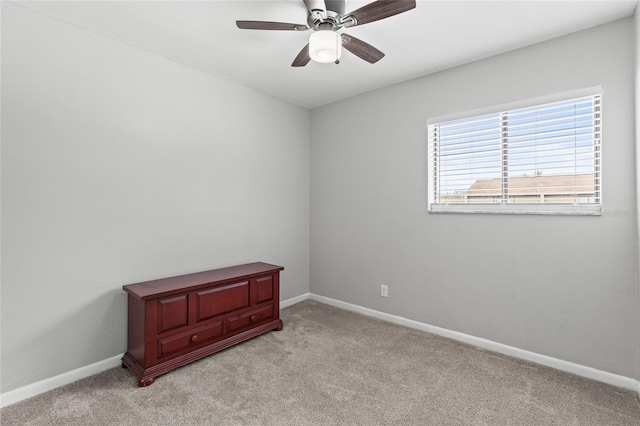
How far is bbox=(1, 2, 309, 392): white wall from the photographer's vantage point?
2.01 m

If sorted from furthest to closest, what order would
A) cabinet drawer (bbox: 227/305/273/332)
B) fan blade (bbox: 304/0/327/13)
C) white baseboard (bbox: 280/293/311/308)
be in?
white baseboard (bbox: 280/293/311/308)
cabinet drawer (bbox: 227/305/273/332)
fan blade (bbox: 304/0/327/13)

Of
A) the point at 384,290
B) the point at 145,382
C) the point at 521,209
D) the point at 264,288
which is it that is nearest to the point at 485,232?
the point at 521,209

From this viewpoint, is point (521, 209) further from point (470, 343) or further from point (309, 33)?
point (309, 33)

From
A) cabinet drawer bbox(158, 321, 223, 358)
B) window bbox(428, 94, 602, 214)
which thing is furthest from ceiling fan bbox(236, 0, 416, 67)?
cabinet drawer bbox(158, 321, 223, 358)

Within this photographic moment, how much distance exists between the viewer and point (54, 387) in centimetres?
212

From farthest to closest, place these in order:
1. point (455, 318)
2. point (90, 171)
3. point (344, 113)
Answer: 1. point (344, 113)
2. point (455, 318)
3. point (90, 171)

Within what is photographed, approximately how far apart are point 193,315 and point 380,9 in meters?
2.46

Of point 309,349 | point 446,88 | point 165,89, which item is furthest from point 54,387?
point 446,88

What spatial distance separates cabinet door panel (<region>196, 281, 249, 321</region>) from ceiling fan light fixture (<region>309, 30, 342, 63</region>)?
6.46 feet

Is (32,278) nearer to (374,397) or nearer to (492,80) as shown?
(374,397)

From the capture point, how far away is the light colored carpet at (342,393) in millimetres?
1837

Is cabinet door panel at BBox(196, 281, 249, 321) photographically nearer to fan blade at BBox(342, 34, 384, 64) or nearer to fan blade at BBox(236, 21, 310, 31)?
fan blade at BBox(236, 21, 310, 31)

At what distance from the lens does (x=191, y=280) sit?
261 cm

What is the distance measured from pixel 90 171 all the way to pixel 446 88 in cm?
309
